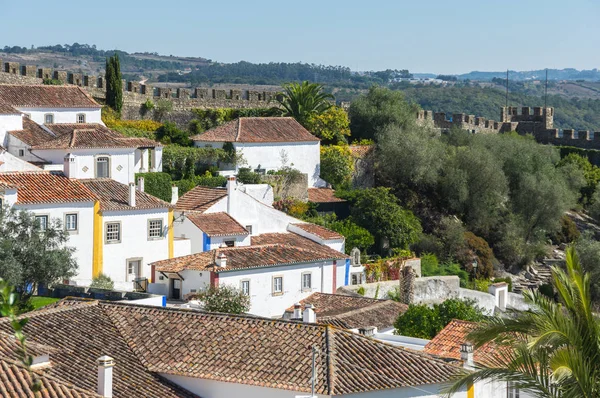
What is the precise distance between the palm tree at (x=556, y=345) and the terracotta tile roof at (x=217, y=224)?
79.0 feet

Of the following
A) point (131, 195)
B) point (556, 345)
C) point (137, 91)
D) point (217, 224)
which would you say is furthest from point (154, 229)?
point (556, 345)

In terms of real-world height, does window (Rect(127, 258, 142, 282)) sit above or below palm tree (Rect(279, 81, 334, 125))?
below

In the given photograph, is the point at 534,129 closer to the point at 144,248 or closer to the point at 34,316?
the point at 144,248

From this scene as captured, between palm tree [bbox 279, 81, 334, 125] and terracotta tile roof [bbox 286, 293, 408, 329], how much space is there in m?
17.1

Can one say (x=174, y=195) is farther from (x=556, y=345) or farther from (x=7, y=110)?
(x=556, y=345)

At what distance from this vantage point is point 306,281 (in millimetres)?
35281

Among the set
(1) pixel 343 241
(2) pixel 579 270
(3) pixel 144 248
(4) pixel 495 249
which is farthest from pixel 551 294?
(2) pixel 579 270

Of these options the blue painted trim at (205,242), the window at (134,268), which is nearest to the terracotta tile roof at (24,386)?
the window at (134,268)

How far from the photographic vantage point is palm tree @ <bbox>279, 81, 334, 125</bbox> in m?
49.0

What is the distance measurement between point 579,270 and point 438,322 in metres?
15.6

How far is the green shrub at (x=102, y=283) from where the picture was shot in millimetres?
31625

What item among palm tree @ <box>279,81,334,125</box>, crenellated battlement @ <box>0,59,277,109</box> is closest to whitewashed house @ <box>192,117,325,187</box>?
palm tree @ <box>279,81,334,125</box>

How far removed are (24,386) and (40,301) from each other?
13.4 meters

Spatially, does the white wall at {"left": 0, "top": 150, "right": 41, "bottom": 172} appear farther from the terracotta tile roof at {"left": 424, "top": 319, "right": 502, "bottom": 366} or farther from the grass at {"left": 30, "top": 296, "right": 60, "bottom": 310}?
the terracotta tile roof at {"left": 424, "top": 319, "right": 502, "bottom": 366}
